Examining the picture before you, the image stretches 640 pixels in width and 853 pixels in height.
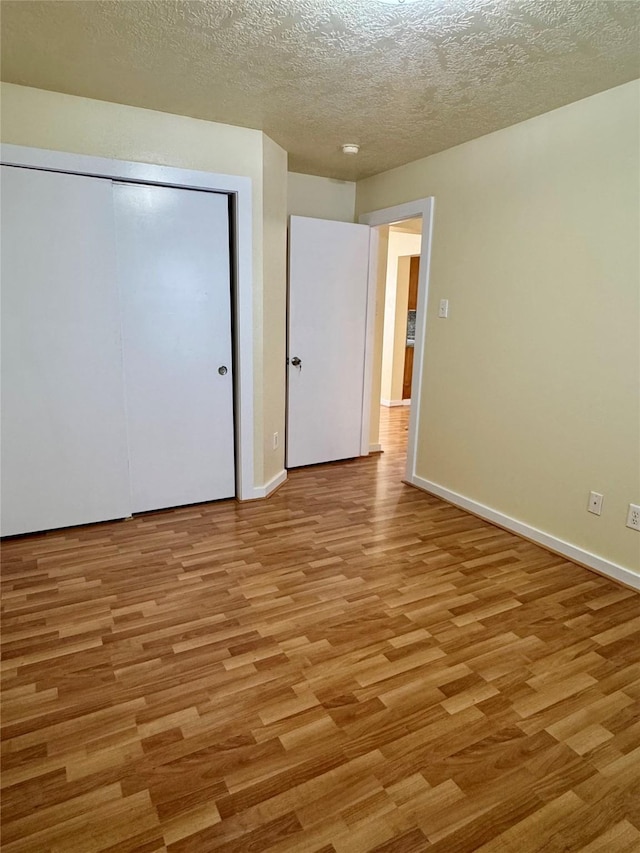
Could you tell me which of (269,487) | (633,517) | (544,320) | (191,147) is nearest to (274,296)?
(191,147)

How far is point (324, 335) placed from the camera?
413 centimetres

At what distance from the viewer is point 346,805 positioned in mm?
1367

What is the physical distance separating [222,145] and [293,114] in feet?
1.62

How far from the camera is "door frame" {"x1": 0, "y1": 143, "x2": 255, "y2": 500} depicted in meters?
2.59

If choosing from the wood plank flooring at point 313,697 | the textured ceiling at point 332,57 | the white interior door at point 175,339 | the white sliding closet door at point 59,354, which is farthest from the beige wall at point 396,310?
the wood plank flooring at point 313,697

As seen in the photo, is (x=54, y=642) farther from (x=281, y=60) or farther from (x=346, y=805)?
(x=281, y=60)

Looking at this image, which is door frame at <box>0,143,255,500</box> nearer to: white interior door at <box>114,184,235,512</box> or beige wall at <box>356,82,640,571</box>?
white interior door at <box>114,184,235,512</box>

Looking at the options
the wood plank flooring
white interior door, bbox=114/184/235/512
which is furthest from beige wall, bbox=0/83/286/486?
the wood plank flooring

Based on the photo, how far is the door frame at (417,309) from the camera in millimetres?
3592

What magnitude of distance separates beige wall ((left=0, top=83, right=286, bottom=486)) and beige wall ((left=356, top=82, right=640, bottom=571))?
1.14m

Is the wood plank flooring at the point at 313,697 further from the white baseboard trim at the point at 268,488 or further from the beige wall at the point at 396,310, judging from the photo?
the beige wall at the point at 396,310

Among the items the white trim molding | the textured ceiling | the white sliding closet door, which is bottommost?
the white trim molding

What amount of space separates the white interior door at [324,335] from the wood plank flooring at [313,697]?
1460 millimetres

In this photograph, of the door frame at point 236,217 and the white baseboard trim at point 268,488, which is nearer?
the door frame at point 236,217
